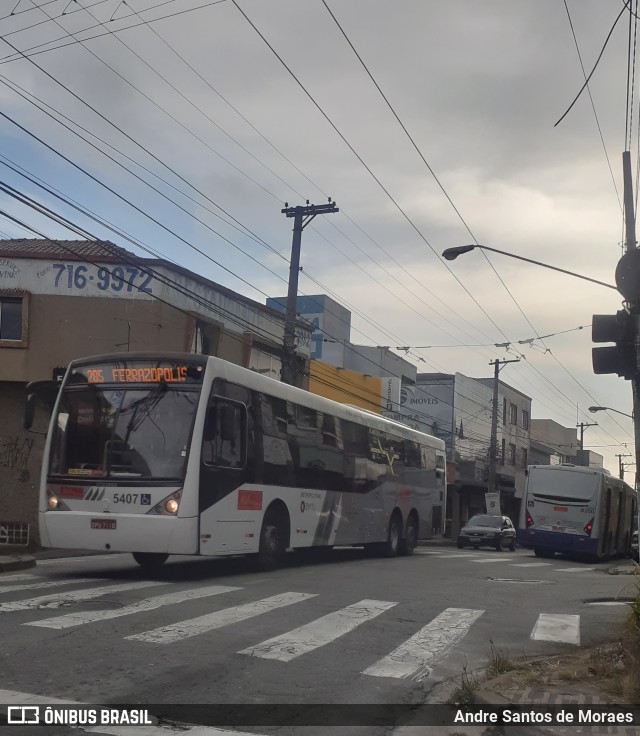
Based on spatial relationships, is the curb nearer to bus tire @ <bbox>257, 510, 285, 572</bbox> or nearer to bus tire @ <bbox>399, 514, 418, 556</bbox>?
bus tire @ <bbox>257, 510, 285, 572</bbox>

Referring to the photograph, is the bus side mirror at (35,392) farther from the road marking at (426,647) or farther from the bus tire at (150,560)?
the road marking at (426,647)

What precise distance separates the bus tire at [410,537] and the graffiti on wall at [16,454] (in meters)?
9.53

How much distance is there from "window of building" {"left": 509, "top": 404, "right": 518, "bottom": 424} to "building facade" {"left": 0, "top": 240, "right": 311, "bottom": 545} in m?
49.2

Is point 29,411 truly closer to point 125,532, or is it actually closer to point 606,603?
point 125,532

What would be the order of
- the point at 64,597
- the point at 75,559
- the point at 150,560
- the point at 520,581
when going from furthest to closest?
the point at 75,559, the point at 520,581, the point at 150,560, the point at 64,597

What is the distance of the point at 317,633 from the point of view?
28.3ft

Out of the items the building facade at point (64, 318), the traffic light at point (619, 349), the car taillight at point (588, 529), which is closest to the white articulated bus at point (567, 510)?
the car taillight at point (588, 529)

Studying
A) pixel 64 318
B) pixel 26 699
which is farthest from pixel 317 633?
pixel 64 318

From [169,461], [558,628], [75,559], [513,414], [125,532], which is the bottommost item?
[75,559]

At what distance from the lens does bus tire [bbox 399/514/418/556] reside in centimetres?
2198

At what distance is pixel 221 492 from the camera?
1277 cm

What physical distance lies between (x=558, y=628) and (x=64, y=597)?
5.62 m

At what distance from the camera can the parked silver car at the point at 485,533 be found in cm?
3472

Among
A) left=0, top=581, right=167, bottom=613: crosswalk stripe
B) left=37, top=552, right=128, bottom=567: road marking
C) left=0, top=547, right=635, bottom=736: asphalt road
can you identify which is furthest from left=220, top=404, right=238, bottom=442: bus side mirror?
left=37, top=552, right=128, bottom=567: road marking
